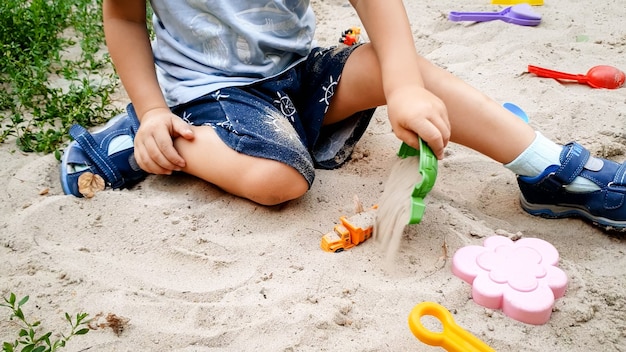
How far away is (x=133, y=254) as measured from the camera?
4.24ft

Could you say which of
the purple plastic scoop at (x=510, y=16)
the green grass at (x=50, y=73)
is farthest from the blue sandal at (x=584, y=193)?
the green grass at (x=50, y=73)

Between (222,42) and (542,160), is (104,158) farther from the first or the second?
(542,160)

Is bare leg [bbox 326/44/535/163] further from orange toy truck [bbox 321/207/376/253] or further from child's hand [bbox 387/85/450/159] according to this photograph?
orange toy truck [bbox 321/207/376/253]

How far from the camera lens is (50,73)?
83.5 inches

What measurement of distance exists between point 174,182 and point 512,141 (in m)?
0.86

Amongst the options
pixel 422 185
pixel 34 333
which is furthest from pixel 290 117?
pixel 34 333

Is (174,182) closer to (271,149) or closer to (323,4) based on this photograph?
(271,149)

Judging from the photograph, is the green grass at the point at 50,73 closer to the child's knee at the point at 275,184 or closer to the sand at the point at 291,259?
the sand at the point at 291,259

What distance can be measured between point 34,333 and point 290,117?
2.69 ft

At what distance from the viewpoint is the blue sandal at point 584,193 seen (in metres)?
1.33

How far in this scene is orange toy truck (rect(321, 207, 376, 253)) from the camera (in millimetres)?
1277

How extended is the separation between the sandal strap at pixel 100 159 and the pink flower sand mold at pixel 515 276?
885mm

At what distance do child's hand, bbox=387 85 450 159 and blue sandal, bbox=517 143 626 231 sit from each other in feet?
1.08

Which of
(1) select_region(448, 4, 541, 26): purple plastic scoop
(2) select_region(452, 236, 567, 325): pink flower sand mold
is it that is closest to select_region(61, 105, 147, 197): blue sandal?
(2) select_region(452, 236, 567, 325): pink flower sand mold
